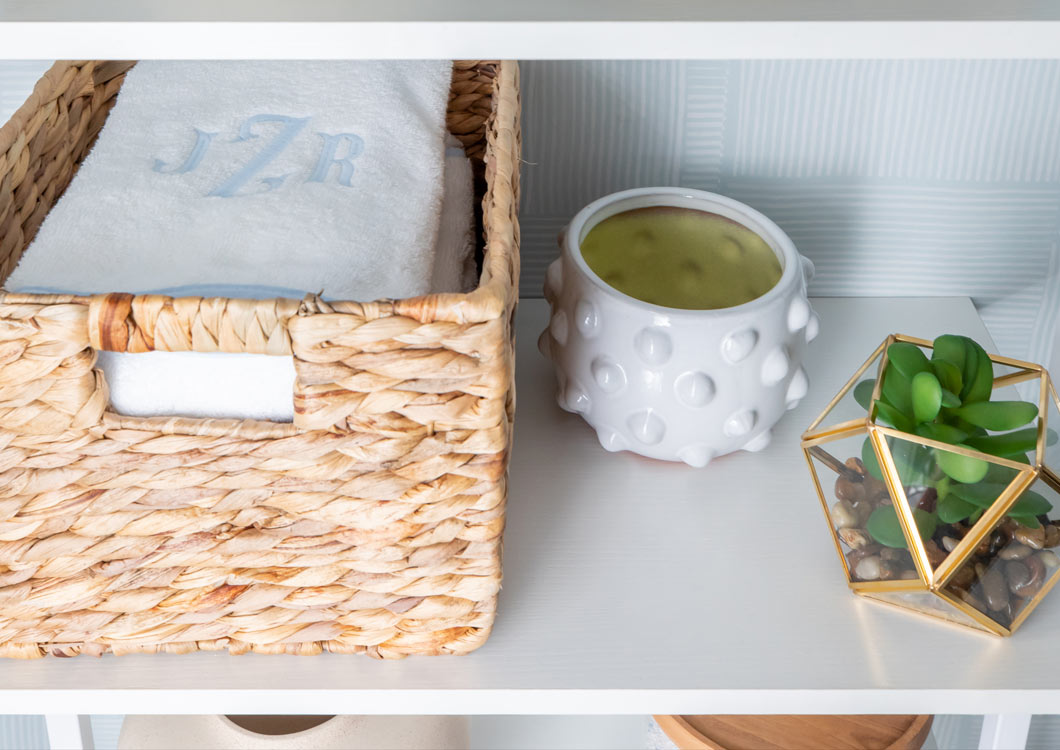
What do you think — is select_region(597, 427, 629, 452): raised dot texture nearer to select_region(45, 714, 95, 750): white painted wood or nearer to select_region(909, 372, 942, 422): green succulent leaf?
select_region(909, 372, 942, 422): green succulent leaf

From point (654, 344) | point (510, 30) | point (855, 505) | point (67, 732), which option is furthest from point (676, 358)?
point (67, 732)

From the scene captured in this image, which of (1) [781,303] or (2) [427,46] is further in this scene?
(1) [781,303]

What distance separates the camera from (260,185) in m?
0.47

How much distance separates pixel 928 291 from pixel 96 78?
58 centimetres

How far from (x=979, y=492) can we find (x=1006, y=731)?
1.09ft

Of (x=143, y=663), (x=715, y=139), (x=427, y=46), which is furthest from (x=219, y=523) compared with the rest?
(x=715, y=139)

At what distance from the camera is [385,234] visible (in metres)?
0.44

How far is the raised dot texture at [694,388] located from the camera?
0.51m

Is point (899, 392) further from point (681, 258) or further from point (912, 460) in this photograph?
point (681, 258)

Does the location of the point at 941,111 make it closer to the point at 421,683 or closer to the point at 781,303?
the point at 781,303

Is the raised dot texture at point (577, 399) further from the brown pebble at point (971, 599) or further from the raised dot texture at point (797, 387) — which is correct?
the brown pebble at point (971, 599)

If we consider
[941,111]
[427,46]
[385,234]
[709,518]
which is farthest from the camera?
[941,111]

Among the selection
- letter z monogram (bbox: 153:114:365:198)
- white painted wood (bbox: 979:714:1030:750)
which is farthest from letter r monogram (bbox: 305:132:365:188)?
white painted wood (bbox: 979:714:1030:750)

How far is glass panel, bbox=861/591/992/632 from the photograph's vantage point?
0.49m
